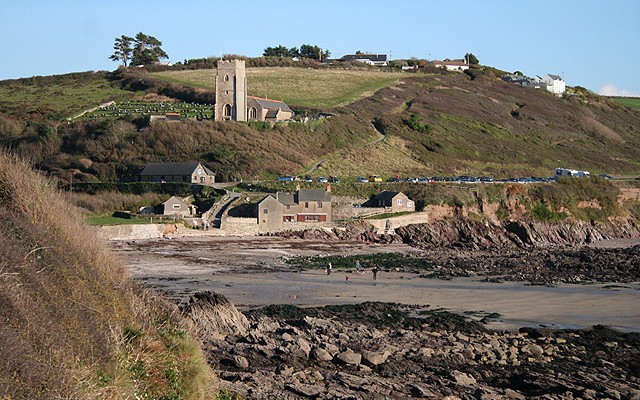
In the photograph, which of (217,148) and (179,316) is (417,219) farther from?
(179,316)

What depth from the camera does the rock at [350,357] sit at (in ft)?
69.4

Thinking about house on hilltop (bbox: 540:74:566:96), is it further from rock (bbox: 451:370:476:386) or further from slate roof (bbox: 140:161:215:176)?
rock (bbox: 451:370:476:386)

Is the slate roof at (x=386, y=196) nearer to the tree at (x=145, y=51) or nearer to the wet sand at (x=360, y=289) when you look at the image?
the wet sand at (x=360, y=289)

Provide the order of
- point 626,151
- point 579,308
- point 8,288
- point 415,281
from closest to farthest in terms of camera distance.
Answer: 1. point 8,288
2. point 579,308
3. point 415,281
4. point 626,151

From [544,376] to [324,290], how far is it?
15.3m

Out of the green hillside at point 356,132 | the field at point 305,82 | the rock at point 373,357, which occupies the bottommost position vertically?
the rock at point 373,357

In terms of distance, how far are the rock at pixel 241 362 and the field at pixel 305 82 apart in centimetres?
7940

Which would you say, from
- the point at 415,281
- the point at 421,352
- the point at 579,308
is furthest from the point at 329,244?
the point at 421,352

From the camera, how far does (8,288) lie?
12.8 m

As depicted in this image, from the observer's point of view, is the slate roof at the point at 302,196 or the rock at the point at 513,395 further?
the slate roof at the point at 302,196

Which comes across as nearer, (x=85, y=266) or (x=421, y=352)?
(x=85, y=266)

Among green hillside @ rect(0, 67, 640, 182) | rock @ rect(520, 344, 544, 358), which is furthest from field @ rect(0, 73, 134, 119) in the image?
rock @ rect(520, 344, 544, 358)

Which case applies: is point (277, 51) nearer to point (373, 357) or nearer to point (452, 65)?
point (452, 65)

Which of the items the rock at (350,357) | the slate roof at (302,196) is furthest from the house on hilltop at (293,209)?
the rock at (350,357)
